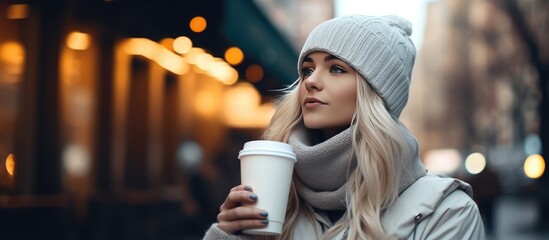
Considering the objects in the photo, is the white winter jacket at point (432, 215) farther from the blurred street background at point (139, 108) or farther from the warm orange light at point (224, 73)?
the warm orange light at point (224, 73)

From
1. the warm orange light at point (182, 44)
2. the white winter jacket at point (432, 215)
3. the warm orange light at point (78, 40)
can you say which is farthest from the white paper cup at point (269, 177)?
the warm orange light at point (182, 44)

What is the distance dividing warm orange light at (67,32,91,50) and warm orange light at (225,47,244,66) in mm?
2499

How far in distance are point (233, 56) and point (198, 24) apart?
2.32m

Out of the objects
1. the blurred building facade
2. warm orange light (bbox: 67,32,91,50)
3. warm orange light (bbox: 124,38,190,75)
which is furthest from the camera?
warm orange light (bbox: 124,38,190,75)

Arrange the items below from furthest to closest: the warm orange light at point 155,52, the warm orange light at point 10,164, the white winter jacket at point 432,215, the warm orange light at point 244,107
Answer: the warm orange light at point 244,107 < the warm orange light at point 155,52 < the warm orange light at point 10,164 < the white winter jacket at point 432,215

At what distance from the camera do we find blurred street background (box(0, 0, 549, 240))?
685cm

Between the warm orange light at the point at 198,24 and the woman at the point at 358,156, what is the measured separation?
6.19 meters

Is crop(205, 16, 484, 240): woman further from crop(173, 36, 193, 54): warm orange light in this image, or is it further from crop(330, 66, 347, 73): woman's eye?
crop(173, 36, 193, 54): warm orange light

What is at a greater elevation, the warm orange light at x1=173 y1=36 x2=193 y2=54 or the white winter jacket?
the warm orange light at x1=173 y1=36 x2=193 y2=54

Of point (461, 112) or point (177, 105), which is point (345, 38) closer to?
point (177, 105)

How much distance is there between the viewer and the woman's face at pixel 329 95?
2.56m

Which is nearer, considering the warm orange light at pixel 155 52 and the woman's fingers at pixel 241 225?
the woman's fingers at pixel 241 225

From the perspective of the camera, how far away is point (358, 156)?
251 centimetres

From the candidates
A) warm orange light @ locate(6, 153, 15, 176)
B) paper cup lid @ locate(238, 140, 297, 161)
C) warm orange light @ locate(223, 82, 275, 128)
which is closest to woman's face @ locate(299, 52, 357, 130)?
paper cup lid @ locate(238, 140, 297, 161)
